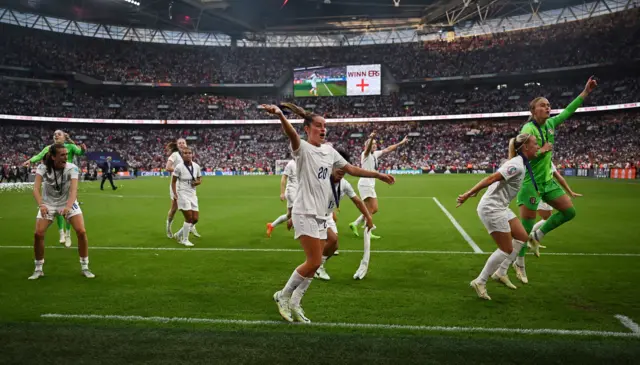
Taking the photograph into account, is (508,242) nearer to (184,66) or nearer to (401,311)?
(401,311)

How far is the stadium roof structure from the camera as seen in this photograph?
55219mm

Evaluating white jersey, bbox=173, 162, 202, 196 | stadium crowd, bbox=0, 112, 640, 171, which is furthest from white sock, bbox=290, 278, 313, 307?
stadium crowd, bbox=0, 112, 640, 171

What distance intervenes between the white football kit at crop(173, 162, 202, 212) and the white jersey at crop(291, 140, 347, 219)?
20.2 ft

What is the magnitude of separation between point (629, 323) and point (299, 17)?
211 feet

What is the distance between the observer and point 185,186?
35.8 ft

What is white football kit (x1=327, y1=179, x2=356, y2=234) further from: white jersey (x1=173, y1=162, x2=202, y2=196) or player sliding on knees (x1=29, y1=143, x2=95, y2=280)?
white jersey (x1=173, y1=162, x2=202, y2=196)

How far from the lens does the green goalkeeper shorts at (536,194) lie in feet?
23.8

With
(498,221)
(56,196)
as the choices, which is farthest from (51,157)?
(498,221)

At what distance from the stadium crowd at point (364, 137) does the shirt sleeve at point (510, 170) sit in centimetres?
4744

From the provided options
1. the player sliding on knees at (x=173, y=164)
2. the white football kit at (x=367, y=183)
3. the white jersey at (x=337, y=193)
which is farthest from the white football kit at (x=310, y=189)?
the player sliding on knees at (x=173, y=164)

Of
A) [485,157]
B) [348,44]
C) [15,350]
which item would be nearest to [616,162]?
[485,157]

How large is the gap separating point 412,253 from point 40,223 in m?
6.72

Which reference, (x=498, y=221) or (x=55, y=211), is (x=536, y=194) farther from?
(x=55, y=211)

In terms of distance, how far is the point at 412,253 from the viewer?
973 centimetres
